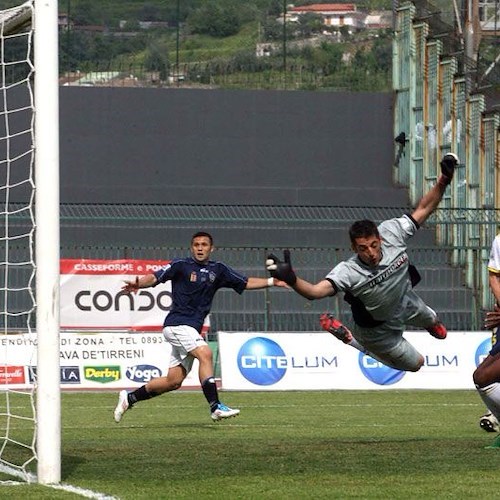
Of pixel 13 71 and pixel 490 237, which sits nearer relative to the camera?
pixel 13 71

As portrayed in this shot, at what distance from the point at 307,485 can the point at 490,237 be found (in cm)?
1958

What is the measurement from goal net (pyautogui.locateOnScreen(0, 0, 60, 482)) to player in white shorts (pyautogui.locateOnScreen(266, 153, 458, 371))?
2.29 meters

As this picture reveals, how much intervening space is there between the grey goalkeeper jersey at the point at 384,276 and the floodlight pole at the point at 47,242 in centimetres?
233

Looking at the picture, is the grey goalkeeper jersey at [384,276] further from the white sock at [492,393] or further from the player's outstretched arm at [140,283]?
the player's outstretched arm at [140,283]

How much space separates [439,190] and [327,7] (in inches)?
1000

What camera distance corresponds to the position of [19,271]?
25.6 meters

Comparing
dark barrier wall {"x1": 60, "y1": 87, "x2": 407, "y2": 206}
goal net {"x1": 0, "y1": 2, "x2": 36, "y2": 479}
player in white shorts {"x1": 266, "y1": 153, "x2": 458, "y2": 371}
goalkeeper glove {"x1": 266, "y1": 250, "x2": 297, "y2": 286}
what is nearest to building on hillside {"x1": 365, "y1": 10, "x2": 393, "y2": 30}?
dark barrier wall {"x1": 60, "y1": 87, "x2": 407, "y2": 206}

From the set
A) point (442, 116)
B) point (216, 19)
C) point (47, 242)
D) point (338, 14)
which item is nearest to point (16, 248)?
point (216, 19)

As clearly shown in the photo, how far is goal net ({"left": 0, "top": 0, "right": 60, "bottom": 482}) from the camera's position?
32.1 ft

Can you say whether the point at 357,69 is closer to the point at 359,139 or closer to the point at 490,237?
the point at 359,139

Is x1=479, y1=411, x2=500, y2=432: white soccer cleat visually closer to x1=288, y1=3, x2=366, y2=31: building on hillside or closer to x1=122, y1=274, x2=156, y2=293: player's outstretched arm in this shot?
x1=122, y1=274, x2=156, y2=293: player's outstretched arm

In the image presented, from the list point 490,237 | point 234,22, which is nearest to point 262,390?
point 490,237

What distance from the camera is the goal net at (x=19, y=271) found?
9781mm

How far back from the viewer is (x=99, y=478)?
9.68m
